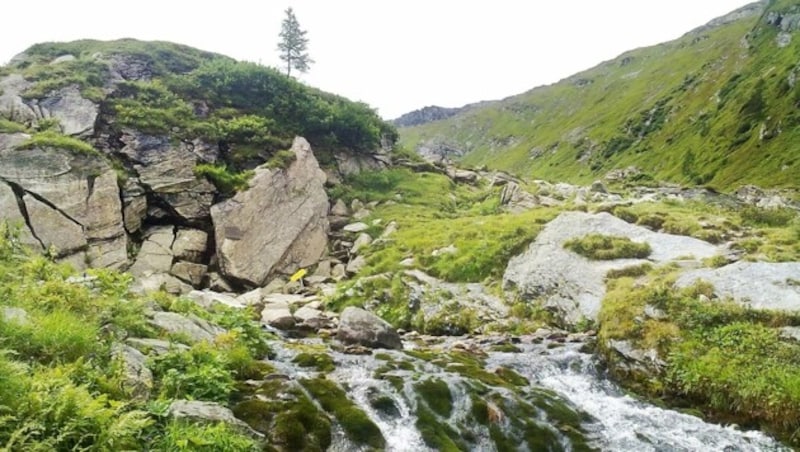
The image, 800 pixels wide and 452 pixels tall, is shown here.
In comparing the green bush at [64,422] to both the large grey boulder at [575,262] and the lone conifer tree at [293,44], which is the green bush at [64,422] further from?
the lone conifer tree at [293,44]

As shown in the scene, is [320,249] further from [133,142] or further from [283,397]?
[283,397]

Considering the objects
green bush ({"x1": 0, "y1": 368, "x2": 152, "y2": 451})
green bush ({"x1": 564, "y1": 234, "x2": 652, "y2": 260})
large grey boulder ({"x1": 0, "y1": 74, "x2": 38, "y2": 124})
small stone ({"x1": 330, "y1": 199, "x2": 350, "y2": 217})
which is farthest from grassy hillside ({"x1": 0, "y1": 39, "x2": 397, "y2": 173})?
green bush ({"x1": 0, "y1": 368, "x2": 152, "y2": 451})

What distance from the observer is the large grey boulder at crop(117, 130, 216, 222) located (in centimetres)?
3253

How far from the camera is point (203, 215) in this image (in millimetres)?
32812

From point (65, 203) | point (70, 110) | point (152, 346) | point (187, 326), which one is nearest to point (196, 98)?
point (70, 110)

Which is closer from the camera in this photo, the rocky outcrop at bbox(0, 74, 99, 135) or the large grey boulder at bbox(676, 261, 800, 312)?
the large grey boulder at bbox(676, 261, 800, 312)

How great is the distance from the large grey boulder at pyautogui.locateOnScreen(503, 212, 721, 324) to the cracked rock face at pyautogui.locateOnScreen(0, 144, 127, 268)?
22433mm

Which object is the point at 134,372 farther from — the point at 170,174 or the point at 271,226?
the point at 170,174

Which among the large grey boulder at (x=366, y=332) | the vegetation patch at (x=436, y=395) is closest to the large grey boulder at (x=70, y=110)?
the large grey boulder at (x=366, y=332)

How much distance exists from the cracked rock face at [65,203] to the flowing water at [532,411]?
58.6ft

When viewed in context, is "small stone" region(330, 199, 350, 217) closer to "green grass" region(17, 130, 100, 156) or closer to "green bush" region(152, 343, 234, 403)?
"green grass" region(17, 130, 100, 156)

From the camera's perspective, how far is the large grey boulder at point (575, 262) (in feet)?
68.8

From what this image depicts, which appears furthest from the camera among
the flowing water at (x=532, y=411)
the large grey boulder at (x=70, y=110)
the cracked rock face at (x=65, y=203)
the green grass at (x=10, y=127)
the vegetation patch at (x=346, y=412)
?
the large grey boulder at (x=70, y=110)

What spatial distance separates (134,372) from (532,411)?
9.53 metres
